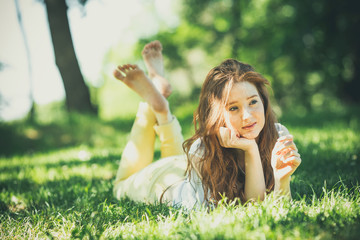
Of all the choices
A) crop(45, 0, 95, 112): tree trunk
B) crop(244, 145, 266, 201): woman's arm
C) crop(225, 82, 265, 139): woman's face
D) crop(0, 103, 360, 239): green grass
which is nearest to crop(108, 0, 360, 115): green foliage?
crop(0, 103, 360, 239): green grass

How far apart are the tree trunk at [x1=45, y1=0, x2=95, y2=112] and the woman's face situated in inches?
261

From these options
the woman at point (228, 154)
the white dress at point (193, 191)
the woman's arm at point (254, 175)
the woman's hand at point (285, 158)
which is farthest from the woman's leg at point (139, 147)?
the woman's hand at point (285, 158)

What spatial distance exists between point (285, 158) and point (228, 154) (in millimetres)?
426

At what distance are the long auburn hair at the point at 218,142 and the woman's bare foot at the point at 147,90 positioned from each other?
62cm

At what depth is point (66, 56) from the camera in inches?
304

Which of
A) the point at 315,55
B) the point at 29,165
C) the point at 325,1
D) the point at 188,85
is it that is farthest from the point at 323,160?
the point at 188,85

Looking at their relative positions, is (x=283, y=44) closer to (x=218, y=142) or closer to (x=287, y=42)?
(x=287, y=42)

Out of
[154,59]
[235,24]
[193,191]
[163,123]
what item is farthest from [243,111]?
[235,24]

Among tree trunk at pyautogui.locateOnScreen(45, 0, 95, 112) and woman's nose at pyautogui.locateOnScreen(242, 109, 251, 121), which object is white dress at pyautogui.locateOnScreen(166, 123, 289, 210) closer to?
woman's nose at pyautogui.locateOnScreen(242, 109, 251, 121)

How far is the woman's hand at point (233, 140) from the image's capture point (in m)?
1.84

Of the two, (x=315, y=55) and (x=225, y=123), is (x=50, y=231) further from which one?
(x=315, y=55)

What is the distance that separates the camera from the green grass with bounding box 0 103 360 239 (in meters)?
1.51

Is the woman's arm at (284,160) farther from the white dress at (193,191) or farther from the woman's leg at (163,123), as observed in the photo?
the woman's leg at (163,123)

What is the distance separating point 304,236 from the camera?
53.7 inches
